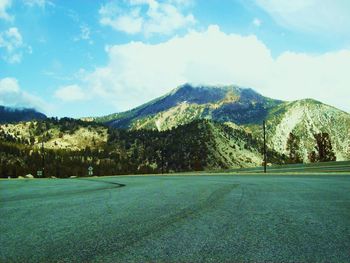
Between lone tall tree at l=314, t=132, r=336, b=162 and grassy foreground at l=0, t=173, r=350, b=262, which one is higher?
lone tall tree at l=314, t=132, r=336, b=162

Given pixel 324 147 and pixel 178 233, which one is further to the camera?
pixel 324 147

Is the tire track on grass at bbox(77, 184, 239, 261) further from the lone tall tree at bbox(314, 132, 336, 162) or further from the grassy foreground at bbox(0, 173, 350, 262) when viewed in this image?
the lone tall tree at bbox(314, 132, 336, 162)

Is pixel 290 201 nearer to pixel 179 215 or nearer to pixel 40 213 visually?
pixel 179 215

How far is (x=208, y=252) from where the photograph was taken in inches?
188

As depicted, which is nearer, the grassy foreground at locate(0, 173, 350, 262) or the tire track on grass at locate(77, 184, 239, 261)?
the grassy foreground at locate(0, 173, 350, 262)

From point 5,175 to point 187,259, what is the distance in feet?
571

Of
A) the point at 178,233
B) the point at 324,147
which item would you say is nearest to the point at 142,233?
the point at 178,233

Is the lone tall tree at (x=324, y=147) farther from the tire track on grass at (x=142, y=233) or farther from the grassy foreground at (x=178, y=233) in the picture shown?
the tire track on grass at (x=142, y=233)

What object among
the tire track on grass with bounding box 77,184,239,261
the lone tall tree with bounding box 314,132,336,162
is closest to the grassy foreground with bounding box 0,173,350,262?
the tire track on grass with bounding box 77,184,239,261

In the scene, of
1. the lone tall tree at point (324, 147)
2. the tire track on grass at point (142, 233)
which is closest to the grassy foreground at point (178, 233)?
the tire track on grass at point (142, 233)

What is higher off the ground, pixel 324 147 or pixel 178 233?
pixel 324 147

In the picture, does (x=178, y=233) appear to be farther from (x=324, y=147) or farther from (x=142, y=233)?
(x=324, y=147)

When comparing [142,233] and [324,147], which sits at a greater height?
[324,147]

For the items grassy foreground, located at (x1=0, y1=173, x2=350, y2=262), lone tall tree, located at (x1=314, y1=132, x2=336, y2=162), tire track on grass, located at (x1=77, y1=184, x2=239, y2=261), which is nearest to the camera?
grassy foreground, located at (x1=0, y1=173, x2=350, y2=262)
